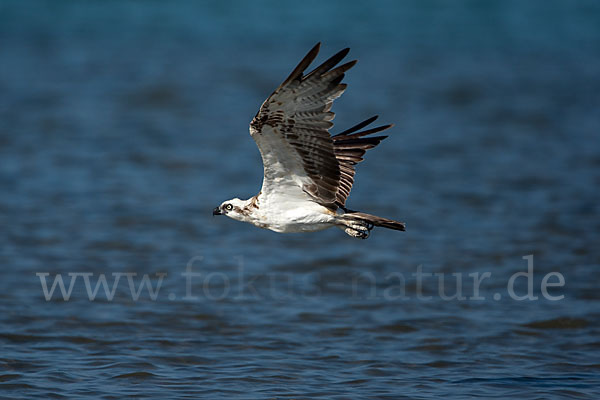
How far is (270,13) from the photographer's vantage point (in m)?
31.0

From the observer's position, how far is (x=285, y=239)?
12.0m

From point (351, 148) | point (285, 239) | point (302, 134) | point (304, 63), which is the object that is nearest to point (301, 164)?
point (302, 134)

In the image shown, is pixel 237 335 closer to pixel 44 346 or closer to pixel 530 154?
pixel 44 346

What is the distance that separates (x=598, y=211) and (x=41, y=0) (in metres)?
24.9

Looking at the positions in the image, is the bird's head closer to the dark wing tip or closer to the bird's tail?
the bird's tail

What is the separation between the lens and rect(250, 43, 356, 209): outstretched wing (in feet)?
21.3

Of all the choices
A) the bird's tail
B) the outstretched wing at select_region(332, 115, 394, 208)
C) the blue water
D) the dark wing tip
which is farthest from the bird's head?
the dark wing tip

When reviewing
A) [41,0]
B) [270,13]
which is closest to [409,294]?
[270,13]

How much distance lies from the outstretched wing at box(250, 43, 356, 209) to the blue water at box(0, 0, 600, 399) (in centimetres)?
160

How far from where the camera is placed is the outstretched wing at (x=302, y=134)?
256 inches

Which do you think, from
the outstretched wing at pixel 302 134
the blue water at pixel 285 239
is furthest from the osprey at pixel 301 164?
the blue water at pixel 285 239

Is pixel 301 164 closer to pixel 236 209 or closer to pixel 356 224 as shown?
pixel 356 224

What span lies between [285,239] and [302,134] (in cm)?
515

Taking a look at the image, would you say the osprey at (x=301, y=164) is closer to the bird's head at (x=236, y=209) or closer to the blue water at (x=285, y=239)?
the bird's head at (x=236, y=209)
